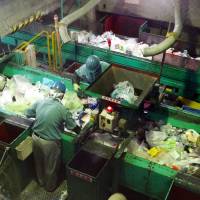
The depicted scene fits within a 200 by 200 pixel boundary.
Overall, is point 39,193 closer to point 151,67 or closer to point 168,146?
point 168,146

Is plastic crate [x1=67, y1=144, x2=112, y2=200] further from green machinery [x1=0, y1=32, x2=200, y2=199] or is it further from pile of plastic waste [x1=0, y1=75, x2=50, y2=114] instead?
pile of plastic waste [x1=0, y1=75, x2=50, y2=114]

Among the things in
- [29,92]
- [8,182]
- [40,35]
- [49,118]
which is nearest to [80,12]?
[40,35]

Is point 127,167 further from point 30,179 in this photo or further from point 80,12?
point 80,12

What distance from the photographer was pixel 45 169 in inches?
207

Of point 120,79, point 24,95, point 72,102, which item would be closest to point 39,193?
point 72,102

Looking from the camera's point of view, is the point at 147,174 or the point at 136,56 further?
the point at 136,56

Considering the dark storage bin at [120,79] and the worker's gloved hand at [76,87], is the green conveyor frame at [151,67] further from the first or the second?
the dark storage bin at [120,79]

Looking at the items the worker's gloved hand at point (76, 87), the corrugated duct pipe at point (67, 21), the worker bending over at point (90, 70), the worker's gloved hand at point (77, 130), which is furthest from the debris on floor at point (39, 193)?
the corrugated duct pipe at point (67, 21)

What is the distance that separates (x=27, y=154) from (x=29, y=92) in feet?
5.04

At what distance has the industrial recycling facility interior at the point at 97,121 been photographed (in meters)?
4.55

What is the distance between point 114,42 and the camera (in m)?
7.76

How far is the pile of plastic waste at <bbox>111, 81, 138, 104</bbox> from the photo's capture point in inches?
197

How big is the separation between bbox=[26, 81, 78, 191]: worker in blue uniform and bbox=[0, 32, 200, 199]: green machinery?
17 cm

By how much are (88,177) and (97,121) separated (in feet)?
3.19
